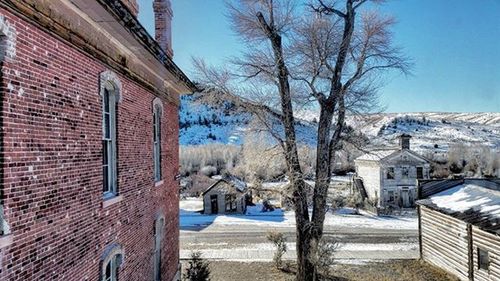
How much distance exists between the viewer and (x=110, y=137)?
296 inches

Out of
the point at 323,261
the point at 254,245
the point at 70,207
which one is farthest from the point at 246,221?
the point at 70,207

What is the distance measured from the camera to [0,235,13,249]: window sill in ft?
13.0

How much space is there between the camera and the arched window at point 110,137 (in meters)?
7.43

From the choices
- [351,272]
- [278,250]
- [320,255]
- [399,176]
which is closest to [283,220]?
[399,176]

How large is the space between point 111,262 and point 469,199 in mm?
17300

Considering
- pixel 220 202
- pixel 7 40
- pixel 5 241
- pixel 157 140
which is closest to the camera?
pixel 5 241

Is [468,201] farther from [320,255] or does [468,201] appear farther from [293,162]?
[293,162]

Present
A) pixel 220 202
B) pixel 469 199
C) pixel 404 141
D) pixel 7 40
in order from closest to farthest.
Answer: pixel 7 40 → pixel 469 199 → pixel 220 202 → pixel 404 141

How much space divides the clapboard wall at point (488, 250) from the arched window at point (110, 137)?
1325 cm

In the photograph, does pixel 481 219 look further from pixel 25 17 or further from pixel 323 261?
pixel 25 17

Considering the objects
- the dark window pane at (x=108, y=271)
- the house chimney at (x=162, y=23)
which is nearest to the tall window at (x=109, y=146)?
the dark window pane at (x=108, y=271)

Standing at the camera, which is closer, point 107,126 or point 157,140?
point 107,126

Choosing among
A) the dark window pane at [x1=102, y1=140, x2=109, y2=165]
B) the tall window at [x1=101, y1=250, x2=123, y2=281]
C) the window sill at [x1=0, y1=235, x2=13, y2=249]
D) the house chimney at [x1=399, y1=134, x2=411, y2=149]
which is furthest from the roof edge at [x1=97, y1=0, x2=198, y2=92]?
the house chimney at [x1=399, y1=134, x2=411, y2=149]

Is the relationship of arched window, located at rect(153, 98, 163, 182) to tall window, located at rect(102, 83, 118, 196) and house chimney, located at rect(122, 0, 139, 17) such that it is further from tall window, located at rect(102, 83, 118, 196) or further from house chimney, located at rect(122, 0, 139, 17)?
tall window, located at rect(102, 83, 118, 196)
